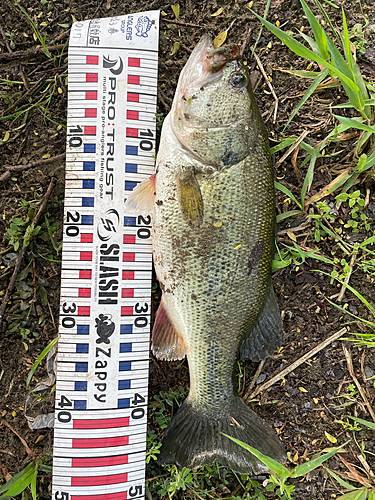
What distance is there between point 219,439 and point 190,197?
1638 millimetres

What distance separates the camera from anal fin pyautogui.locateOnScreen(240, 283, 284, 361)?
247cm

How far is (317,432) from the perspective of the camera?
268 cm

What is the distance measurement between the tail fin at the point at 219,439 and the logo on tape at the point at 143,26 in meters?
2.72

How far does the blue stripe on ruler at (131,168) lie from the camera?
2.59 m

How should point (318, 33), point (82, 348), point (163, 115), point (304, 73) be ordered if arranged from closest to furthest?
point (318, 33) → point (82, 348) → point (304, 73) → point (163, 115)

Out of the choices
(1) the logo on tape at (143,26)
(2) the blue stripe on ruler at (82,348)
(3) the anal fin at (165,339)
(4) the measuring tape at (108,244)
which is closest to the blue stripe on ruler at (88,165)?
(4) the measuring tape at (108,244)

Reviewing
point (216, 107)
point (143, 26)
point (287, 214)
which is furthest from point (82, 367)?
point (143, 26)

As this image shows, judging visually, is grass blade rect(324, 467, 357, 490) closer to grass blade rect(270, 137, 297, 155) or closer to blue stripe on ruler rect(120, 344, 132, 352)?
blue stripe on ruler rect(120, 344, 132, 352)

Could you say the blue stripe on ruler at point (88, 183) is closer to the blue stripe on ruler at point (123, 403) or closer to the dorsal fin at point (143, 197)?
the dorsal fin at point (143, 197)

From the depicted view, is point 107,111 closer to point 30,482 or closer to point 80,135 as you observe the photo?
point 80,135

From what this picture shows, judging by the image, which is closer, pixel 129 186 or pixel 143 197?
pixel 143 197

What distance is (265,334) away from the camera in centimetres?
248

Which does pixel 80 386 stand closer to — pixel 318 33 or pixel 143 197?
pixel 143 197

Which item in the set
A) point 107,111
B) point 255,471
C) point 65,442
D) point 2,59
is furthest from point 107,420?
point 2,59
